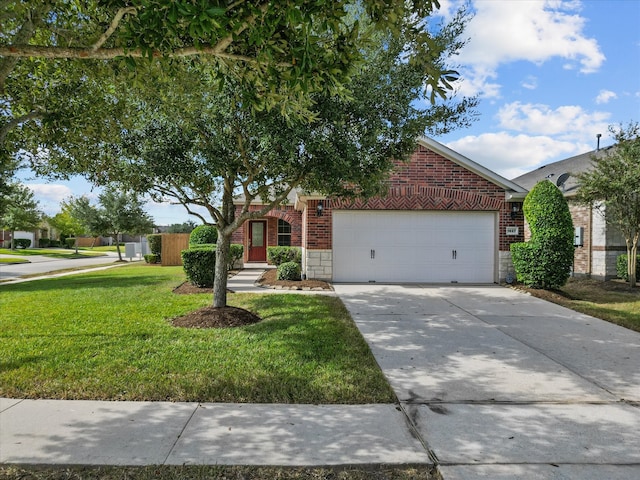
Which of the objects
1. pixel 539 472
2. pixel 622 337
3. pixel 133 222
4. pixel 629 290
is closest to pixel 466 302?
pixel 622 337

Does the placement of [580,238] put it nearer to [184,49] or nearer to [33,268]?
[184,49]

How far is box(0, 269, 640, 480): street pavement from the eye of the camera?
269 centimetres

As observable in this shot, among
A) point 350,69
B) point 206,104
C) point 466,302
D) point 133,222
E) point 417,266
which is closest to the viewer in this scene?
point 350,69

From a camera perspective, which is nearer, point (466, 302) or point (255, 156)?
point (255, 156)

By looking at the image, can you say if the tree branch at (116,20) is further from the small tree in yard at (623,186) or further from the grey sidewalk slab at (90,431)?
the small tree in yard at (623,186)

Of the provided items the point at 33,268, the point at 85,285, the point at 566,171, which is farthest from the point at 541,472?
the point at 33,268

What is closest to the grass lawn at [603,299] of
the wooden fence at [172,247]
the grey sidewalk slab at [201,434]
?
the grey sidewalk slab at [201,434]

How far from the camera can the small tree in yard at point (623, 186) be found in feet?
34.7

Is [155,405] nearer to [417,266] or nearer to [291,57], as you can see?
[291,57]

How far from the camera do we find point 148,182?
6.71m

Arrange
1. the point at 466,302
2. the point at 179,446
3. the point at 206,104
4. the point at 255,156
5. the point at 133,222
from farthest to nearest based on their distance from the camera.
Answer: the point at 133,222, the point at 466,302, the point at 255,156, the point at 206,104, the point at 179,446

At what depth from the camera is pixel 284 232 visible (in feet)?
64.6

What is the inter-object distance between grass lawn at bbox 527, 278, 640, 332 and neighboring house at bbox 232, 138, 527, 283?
6.63ft

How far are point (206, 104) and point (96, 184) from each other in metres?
2.88
